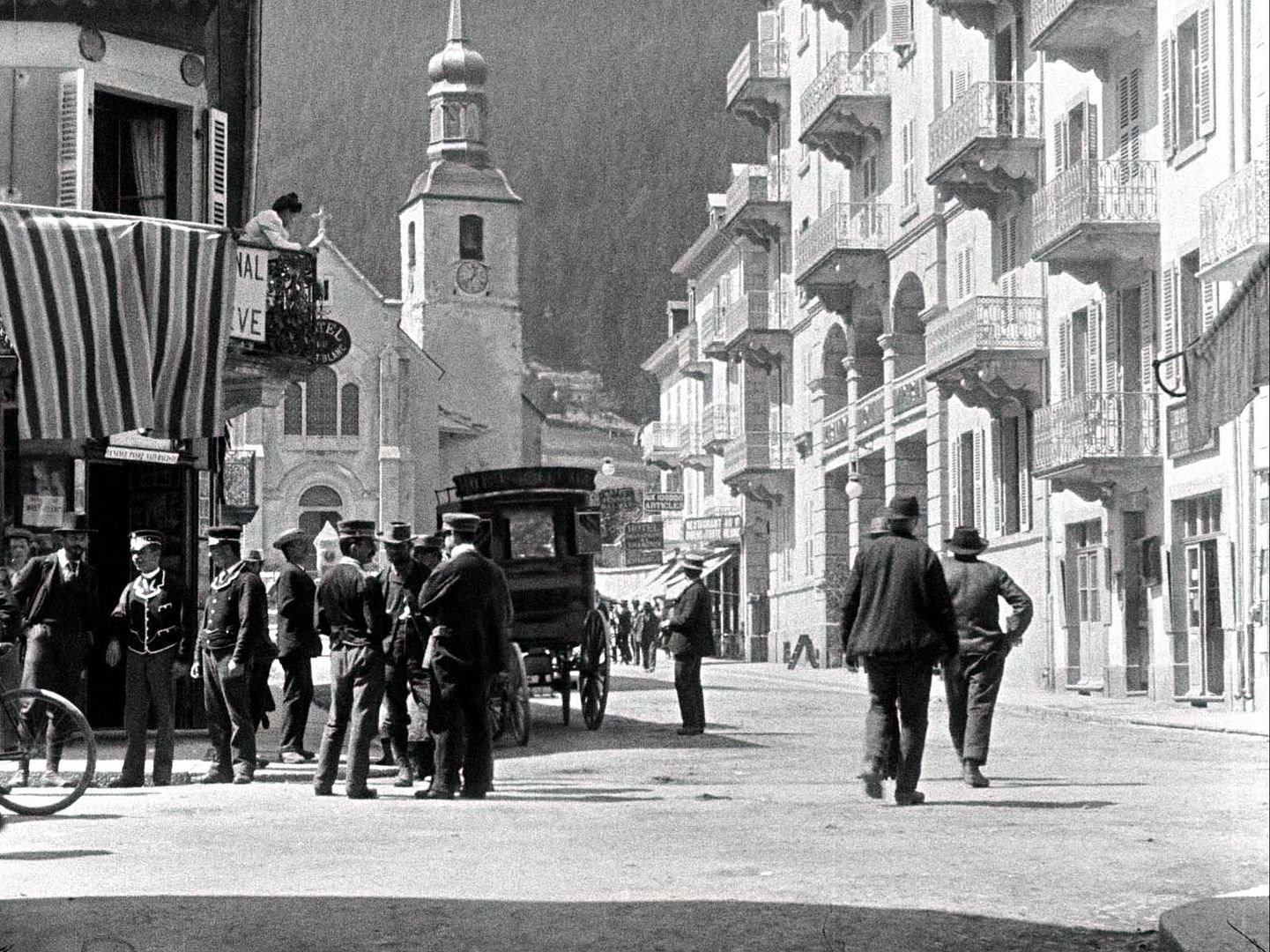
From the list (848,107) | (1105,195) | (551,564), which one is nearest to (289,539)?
(551,564)

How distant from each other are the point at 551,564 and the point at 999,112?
16.5m

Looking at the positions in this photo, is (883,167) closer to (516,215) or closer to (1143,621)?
(1143,621)

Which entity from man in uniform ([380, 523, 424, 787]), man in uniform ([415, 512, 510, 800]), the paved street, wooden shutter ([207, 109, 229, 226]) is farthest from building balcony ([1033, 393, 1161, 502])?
man in uniform ([415, 512, 510, 800])

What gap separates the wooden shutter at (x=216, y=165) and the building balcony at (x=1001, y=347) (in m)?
17.0

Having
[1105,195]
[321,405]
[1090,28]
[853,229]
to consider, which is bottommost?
[1105,195]

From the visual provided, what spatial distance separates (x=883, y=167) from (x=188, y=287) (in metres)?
33.4

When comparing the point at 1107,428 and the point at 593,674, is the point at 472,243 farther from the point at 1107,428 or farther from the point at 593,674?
the point at 593,674

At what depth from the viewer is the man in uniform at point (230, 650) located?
16.5 meters

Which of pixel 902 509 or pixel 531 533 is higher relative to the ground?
pixel 531 533

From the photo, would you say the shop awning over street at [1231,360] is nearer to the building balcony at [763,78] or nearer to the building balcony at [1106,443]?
the building balcony at [1106,443]

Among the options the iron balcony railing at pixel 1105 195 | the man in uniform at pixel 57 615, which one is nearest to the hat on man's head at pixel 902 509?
the man in uniform at pixel 57 615

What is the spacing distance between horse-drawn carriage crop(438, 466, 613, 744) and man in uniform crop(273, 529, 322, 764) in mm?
3350

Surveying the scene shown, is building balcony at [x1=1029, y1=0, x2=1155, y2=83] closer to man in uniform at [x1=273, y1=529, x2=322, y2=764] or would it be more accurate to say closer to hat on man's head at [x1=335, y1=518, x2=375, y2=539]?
man in uniform at [x1=273, y1=529, x2=322, y2=764]

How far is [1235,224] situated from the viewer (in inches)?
1023
